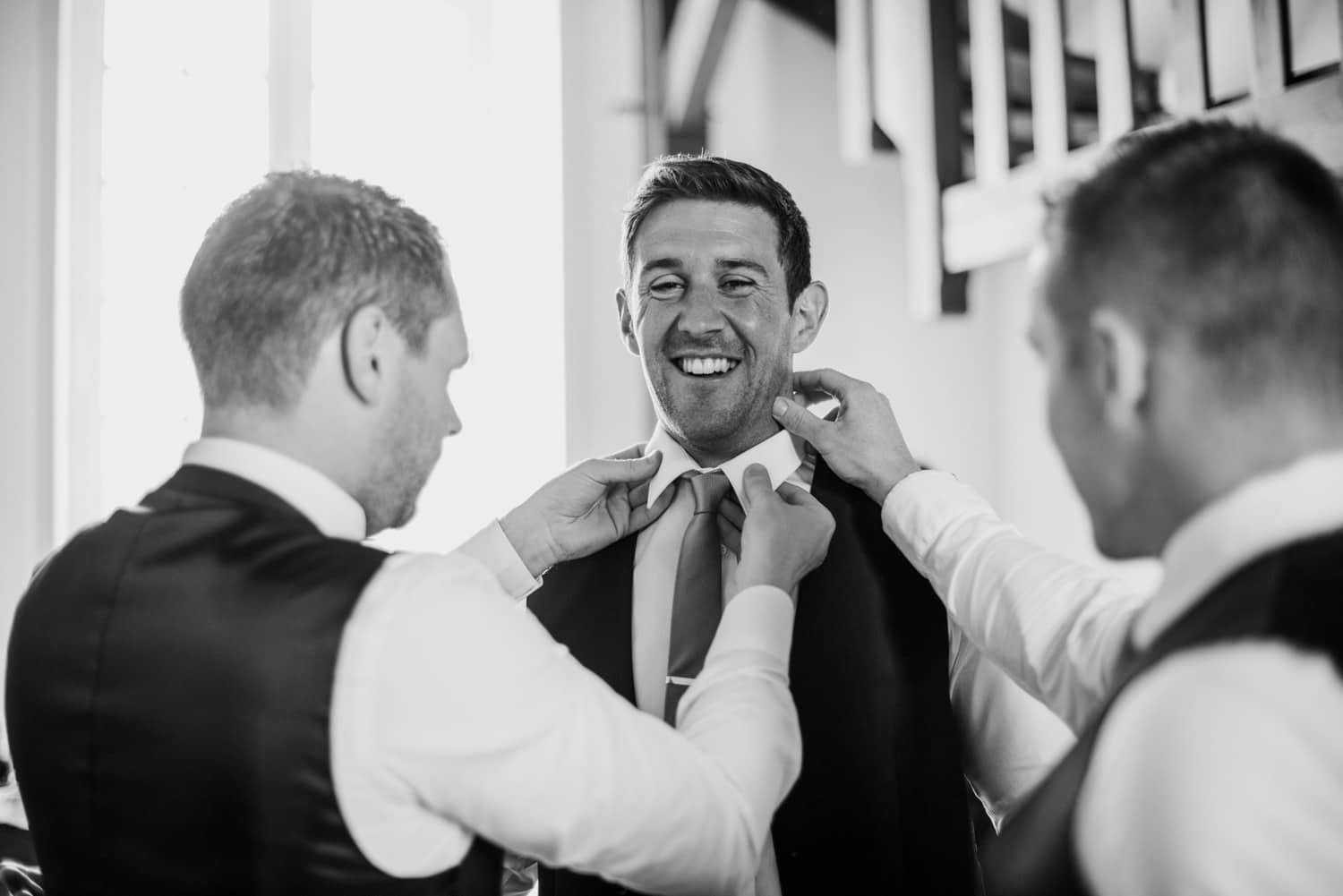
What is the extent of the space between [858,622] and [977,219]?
1.80 m

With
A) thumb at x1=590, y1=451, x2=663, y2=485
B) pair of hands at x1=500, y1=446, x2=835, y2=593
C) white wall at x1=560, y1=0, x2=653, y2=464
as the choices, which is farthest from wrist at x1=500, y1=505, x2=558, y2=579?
white wall at x1=560, y1=0, x2=653, y2=464

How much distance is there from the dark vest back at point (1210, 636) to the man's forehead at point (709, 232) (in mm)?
1054

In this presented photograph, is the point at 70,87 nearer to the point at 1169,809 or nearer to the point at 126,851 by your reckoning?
the point at 126,851

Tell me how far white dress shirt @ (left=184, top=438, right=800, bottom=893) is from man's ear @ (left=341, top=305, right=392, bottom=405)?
10cm

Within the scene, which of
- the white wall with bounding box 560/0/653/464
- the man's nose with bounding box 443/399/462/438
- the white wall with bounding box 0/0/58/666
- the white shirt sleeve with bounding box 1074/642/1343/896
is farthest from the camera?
the white wall with bounding box 560/0/653/464

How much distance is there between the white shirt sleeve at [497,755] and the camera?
0.95m

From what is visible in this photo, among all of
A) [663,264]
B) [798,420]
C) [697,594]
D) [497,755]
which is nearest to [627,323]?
[663,264]

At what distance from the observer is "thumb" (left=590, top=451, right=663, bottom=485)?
167cm

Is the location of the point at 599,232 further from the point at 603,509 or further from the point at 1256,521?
the point at 1256,521

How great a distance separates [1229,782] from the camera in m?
0.56

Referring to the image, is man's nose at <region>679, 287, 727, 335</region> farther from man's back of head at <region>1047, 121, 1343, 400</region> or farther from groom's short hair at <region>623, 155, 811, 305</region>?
man's back of head at <region>1047, 121, 1343, 400</region>

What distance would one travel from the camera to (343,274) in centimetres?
107

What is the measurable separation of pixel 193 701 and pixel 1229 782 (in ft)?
2.61

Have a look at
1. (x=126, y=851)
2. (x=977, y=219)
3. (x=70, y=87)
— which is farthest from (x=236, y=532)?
(x=70, y=87)
